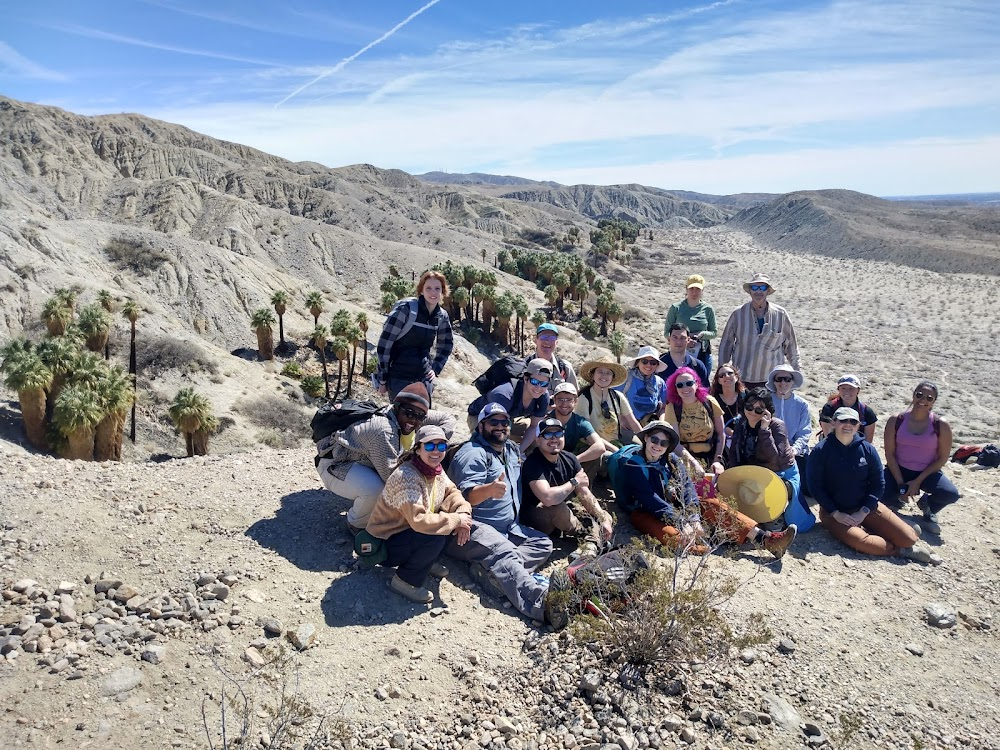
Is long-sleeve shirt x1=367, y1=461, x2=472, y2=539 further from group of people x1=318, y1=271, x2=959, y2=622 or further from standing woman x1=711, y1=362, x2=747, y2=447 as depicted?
standing woman x1=711, y1=362, x2=747, y2=447

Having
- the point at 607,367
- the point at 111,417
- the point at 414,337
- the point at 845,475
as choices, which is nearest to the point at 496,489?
the point at 414,337

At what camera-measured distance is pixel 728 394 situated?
291 inches

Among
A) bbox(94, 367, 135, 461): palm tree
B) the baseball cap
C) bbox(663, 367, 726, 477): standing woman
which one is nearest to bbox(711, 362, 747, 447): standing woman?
bbox(663, 367, 726, 477): standing woman

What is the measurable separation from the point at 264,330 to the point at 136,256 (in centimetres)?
1198

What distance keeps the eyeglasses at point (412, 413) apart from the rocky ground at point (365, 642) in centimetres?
139

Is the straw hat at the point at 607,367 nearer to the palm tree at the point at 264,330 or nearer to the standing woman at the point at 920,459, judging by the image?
the standing woman at the point at 920,459

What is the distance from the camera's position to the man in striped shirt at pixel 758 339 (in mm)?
8023

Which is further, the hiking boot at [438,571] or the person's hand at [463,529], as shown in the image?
the hiking boot at [438,571]

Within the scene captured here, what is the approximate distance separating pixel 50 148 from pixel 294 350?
72.1 meters

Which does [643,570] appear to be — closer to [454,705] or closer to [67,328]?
[454,705]

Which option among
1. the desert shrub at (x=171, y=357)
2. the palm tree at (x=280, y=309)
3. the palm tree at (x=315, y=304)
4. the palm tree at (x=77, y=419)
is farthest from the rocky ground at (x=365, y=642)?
the palm tree at (x=315, y=304)

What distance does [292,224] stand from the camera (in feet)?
219

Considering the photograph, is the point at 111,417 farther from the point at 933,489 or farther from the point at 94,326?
the point at 933,489

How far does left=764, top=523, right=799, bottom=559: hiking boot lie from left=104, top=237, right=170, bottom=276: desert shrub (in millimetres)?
41731
